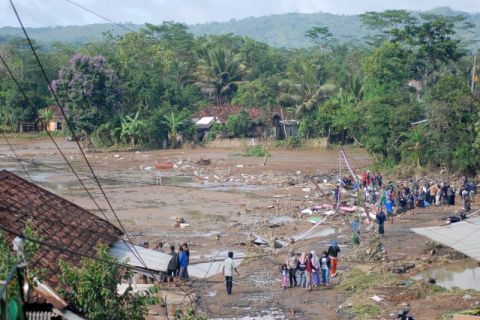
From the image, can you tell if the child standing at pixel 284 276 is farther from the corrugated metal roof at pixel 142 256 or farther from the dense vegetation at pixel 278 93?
the dense vegetation at pixel 278 93

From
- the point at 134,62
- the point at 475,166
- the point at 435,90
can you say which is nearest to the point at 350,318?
the point at 475,166

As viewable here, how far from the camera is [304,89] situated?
2132 inches

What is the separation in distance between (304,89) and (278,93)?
75.4 inches

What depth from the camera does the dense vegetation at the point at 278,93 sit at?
3628cm

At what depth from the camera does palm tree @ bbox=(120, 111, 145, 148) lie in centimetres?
4900

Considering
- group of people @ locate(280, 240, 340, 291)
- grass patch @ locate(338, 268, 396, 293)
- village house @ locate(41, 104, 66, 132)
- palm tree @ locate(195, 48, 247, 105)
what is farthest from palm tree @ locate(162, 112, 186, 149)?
group of people @ locate(280, 240, 340, 291)

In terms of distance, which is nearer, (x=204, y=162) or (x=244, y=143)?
(x=204, y=162)

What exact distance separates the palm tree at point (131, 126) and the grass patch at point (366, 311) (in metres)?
34.2

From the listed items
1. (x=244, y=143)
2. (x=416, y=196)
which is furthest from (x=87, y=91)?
(x=416, y=196)

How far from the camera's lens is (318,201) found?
3053cm

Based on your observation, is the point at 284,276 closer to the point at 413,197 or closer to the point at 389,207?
the point at 389,207

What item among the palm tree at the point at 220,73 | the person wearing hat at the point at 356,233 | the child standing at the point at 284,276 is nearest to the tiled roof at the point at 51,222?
the child standing at the point at 284,276

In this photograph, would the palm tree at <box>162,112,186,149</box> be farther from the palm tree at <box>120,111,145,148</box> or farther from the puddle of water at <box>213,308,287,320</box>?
the puddle of water at <box>213,308,287,320</box>

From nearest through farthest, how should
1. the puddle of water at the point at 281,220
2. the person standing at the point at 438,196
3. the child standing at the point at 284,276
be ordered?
the child standing at the point at 284,276 < the puddle of water at the point at 281,220 < the person standing at the point at 438,196
